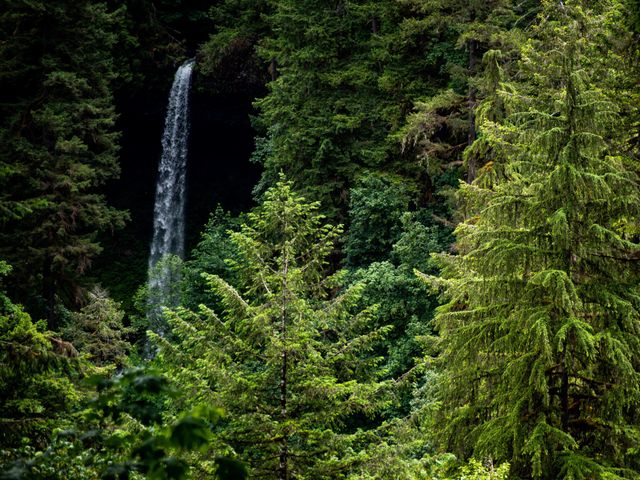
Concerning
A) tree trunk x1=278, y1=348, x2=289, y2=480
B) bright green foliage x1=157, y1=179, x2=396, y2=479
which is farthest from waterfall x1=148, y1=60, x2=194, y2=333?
tree trunk x1=278, y1=348, x2=289, y2=480

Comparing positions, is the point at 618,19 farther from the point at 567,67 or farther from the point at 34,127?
the point at 34,127

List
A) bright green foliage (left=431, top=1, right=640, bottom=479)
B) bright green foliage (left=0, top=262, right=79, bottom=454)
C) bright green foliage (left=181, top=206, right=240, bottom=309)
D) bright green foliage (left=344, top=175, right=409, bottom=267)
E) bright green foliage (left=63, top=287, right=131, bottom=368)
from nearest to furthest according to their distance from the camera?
bright green foliage (left=0, top=262, right=79, bottom=454) < bright green foliage (left=431, top=1, right=640, bottom=479) < bright green foliage (left=63, top=287, right=131, bottom=368) < bright green foliage (left=344, top=175, right=409, bottom=267) < bright green foliage (left=181, top=206, right=240, bottom=309)

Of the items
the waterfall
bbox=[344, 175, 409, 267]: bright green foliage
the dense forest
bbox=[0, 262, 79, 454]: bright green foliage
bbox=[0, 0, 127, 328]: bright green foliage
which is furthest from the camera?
the waterfall

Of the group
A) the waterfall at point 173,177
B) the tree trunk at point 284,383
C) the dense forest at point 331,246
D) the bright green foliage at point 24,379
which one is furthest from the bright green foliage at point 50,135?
the tree trunk at point 284,383

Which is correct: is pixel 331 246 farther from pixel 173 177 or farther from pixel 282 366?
pixel 173 177

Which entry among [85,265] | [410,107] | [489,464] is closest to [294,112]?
[410,107]

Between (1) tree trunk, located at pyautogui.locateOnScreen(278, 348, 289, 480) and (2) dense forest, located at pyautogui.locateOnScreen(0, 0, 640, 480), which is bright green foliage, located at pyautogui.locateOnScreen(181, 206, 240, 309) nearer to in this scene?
(2) dense forest, located at pyautogui.locateOnScreen(0, 0, 640, 480)

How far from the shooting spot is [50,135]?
2000 cm

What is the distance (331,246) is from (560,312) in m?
2.95

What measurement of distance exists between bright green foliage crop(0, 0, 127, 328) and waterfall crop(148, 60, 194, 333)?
6253 millimetres

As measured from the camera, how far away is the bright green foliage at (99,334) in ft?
55.8

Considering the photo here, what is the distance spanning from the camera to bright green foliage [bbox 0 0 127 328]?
61.1 ft

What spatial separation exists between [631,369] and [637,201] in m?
2.04

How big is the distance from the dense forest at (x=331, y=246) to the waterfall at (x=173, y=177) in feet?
0.42
